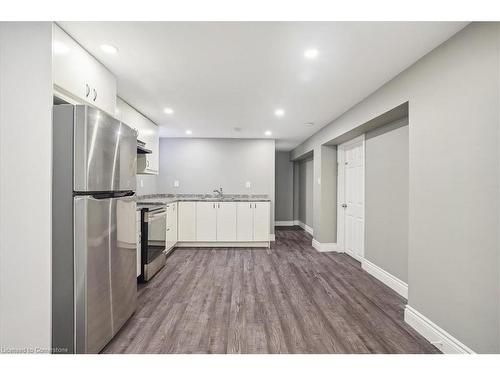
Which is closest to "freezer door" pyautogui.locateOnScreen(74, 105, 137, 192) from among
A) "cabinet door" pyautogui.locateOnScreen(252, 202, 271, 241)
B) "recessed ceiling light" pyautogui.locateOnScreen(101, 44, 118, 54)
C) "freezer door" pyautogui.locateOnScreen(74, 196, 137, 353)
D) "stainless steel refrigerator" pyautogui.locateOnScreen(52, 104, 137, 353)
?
"stainless steel refrigerator" pyautogui.locateOnScreen(52, 104, 137, 353)

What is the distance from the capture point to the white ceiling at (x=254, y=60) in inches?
69.6

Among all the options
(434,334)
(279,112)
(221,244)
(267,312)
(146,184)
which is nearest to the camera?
(434,334)

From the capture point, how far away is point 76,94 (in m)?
1.93

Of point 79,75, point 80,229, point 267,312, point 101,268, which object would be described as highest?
point 79,75

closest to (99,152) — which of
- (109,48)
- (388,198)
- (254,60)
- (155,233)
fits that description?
(109,48)

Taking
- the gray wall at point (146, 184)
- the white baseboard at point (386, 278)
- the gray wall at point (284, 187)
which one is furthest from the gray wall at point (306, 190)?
the gray wall at point (146, 184)

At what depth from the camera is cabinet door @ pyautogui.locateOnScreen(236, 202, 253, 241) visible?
5.00 metres

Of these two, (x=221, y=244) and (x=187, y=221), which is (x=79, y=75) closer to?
(x=187, y=221)

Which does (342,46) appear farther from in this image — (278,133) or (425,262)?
(278,133)

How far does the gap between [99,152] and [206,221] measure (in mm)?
3410

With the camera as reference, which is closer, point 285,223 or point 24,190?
point 24,190

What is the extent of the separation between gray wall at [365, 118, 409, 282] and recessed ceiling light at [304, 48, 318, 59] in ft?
4.78

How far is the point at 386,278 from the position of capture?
10.3 ft

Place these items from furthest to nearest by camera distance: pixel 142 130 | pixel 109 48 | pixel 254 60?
pixel 142 130, pixel 254 60, pixel 109 48
